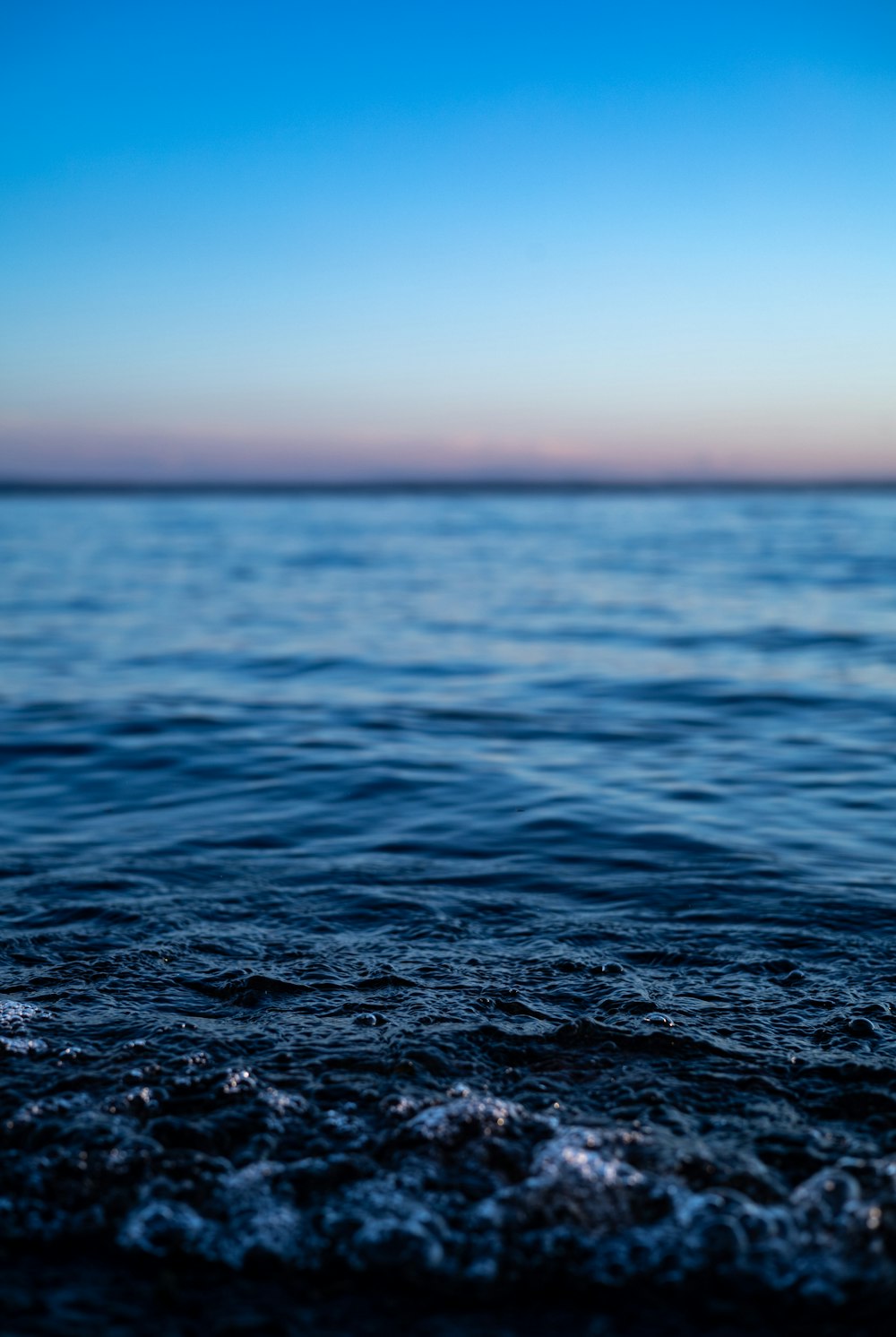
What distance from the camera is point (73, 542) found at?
42312 millimetres

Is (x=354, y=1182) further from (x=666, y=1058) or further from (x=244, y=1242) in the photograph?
(x=666, y=1058)

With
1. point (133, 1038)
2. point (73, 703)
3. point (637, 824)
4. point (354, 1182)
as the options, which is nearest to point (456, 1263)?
point (354, 1182)

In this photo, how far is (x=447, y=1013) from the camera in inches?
179

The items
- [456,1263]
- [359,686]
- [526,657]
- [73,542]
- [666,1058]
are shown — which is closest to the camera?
[456,1263]

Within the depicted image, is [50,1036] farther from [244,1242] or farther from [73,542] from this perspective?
[73,542]

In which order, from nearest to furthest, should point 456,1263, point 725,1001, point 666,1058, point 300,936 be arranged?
point 456,1263, point 666,1058, point 725,1001, point 300,936

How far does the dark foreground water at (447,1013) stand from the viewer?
3057 mm

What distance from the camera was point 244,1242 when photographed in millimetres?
3146

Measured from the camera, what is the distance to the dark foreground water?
3057mm

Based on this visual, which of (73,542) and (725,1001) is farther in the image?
(73,542)

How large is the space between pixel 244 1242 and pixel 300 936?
2351 millimetres

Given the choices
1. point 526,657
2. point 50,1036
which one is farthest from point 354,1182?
point 526,657

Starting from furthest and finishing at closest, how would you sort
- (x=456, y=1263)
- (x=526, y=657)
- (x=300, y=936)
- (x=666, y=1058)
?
(x=526, y=657) < (x=300, y=936) < (x=666, y=1058) < (x=456, y=1263)

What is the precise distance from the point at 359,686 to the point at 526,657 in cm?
317
